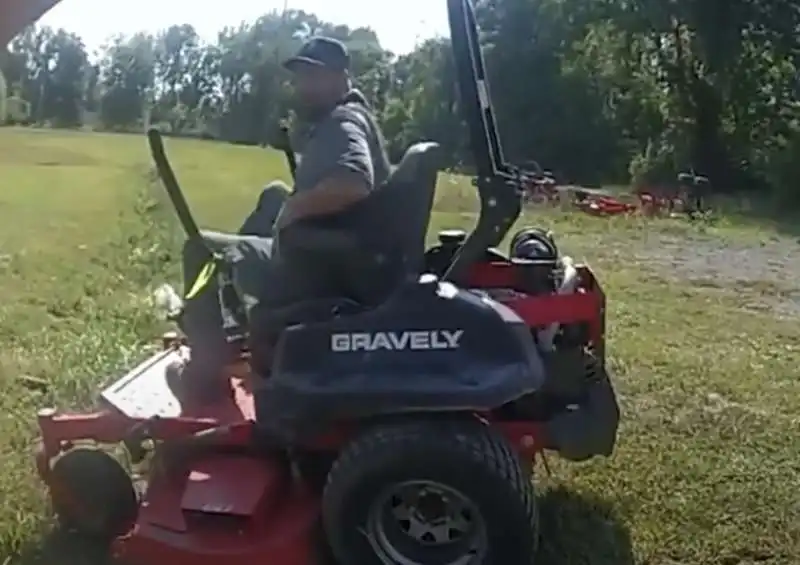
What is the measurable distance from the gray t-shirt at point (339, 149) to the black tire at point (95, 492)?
1.07m

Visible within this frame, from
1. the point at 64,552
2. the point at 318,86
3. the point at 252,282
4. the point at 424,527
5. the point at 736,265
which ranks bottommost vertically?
the point at 736,265

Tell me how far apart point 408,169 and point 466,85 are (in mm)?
377

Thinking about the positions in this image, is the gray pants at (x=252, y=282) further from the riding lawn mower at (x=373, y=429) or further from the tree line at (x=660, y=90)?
the tree line at (x=660, y=90)

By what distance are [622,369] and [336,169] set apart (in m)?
3.26

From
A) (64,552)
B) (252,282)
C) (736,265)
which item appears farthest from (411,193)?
(736,265)

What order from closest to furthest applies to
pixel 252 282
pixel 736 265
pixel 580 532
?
pixel 252 282 < pixel 580 532 < pixel 736 265

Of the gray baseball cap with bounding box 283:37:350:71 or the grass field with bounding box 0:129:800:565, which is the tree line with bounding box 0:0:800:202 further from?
the gray baseball cap with bounding box 283:37:350:71

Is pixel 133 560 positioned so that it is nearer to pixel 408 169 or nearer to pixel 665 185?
pixel 408 169

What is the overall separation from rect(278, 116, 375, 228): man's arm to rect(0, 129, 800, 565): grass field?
26 cm

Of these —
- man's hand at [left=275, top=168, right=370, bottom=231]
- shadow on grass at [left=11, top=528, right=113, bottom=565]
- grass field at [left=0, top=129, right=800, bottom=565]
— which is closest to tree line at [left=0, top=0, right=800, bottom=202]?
grass field at [left=0, top=129, right=800, bottom=565]

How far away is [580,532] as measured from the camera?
397cm

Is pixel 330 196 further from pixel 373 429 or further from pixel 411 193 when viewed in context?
pixel 373 429

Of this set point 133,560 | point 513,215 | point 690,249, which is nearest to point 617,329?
point 513,215

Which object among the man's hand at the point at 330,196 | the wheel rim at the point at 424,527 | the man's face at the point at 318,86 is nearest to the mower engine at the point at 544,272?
the wheel rim at the point at 424,527
